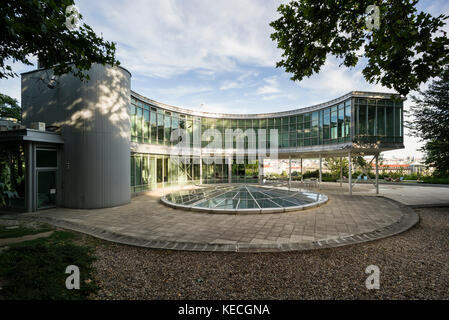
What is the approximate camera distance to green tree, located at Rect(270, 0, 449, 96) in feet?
14.9

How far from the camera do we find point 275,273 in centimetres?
369

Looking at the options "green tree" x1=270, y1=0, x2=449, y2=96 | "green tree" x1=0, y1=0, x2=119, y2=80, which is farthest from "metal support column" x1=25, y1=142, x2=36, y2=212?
"green tree" x1=270, y1=0, x2=449, y2=96

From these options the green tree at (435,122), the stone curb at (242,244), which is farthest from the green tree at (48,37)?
the green tree at (435,122)

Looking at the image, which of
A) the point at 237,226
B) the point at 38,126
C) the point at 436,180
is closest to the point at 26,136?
the point at 38,126

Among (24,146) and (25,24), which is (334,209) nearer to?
(25,24)

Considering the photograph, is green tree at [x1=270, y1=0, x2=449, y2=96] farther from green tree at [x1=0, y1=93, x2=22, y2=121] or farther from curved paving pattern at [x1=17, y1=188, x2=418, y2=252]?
green tree at [x1=0, y1=93, x2=22, y2=121]

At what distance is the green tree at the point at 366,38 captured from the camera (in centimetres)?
454

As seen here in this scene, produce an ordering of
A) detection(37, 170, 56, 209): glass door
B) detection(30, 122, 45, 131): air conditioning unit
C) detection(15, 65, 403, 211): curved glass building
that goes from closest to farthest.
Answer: detection(30, 122, 45, 131): air conditioning unit
detection(37, 170, 56, 209): glass door
detection(15, 65, 403, 211): curved glass building

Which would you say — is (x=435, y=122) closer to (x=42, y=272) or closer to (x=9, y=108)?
(x=42, y=272)

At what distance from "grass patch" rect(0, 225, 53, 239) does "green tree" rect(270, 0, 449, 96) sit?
973 centimetres

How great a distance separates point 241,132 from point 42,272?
20.7 metres

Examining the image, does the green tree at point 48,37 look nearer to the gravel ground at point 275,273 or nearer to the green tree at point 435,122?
the gravel ground at point 275,273

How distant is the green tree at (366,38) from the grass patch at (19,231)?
31.9 feet

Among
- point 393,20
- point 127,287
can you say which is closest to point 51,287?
point 127,287
